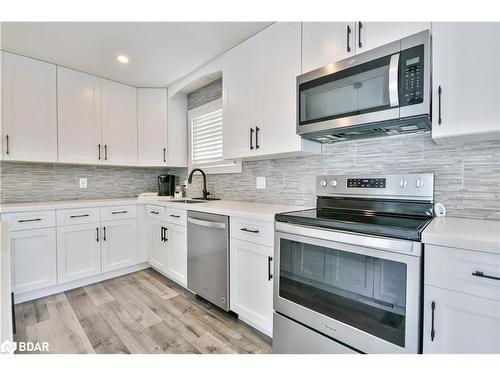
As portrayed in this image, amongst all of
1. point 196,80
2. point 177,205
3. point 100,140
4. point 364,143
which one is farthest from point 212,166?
point 364,143

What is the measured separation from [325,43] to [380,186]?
99 cm

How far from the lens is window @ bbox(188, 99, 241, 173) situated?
2828 millimetres

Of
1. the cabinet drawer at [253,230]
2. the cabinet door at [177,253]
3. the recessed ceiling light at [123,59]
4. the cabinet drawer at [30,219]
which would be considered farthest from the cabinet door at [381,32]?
the cabinet drawer at [30,219]

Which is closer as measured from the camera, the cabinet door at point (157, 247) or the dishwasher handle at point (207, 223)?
the dishwasher handle at point (207, 223)

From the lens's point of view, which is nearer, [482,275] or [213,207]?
[482,275]

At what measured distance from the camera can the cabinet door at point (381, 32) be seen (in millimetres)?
1224

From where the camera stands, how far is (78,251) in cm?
245

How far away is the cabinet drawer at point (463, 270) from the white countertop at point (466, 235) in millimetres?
24

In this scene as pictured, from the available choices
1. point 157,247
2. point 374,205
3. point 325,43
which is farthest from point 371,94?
point 157,247

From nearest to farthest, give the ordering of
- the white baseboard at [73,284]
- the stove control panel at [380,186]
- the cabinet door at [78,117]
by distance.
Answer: the stove control panel at [380,186] < the white baseboard at [73,284] < the cabinet door at [78,117]

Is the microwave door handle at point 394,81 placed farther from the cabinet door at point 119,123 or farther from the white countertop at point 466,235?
the cabinet door at point 119,123

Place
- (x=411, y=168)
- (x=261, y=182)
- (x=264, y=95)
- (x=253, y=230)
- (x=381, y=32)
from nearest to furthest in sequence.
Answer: (x=381, y=32) < (x=411, y=168) < (x=253, y=230) < (x=264, y=95) < (x=261, y=182)

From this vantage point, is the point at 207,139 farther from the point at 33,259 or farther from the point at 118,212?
the point at 33,259
